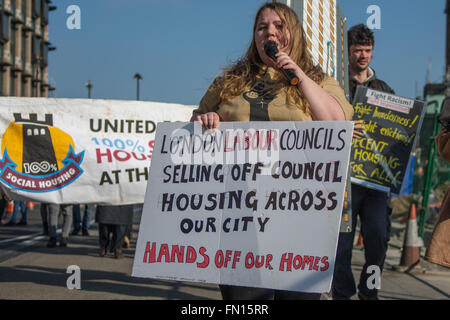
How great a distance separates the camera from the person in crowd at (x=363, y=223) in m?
4.80

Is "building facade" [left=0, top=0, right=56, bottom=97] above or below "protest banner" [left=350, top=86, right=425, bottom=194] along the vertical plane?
above

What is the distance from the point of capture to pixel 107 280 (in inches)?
284

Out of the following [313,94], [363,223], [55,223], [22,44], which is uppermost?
[22,44]

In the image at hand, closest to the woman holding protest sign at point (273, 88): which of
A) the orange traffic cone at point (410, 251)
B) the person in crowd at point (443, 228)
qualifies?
the person in crowd at point (443, 228)

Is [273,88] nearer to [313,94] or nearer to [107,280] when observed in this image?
[313,94]

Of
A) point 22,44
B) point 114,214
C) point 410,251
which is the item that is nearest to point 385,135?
point 410,251

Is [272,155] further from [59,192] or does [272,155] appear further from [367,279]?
[59,192]

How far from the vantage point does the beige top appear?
2.80 metres

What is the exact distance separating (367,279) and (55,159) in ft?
13.0

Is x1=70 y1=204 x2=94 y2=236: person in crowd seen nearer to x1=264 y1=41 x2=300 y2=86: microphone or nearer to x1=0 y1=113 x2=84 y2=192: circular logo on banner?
x1=0 y1=113 x2=84 y2=192: circular logo on banner

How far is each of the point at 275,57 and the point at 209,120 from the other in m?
0.41

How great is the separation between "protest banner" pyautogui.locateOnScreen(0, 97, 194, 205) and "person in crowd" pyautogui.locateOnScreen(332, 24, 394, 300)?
127 inches

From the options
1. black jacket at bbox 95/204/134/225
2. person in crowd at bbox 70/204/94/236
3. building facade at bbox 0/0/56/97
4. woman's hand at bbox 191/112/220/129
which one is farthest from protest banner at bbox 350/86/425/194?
building facade at bbox 0/0/56/97
